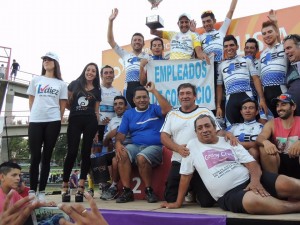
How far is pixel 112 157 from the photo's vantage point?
4598 millimetres

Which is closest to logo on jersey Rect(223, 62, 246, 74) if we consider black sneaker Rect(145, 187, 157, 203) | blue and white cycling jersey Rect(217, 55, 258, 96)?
blue and white cycling jersey Rect(217, 55, 258, 96)

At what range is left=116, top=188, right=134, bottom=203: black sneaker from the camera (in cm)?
389

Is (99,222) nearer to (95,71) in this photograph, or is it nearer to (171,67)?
(95,71)

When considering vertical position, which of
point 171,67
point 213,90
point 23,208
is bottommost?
point 23,208

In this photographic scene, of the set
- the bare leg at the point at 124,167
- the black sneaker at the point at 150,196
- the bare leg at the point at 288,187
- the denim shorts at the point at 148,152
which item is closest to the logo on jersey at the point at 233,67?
the denim shorts at the point at 148,152

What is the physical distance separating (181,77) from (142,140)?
139 centimetres

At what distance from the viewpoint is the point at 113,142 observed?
16.0 ft

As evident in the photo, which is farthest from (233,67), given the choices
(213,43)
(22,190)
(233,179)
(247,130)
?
(22,190)

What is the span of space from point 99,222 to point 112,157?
10.9ft

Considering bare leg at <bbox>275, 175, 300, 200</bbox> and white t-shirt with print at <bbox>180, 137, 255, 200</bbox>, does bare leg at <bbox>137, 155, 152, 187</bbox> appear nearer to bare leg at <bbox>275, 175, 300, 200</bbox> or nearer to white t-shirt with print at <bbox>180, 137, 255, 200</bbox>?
white t-shirt with print at <bbox>180, 137, 255, 200</bbox>

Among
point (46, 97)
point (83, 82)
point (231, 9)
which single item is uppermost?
point (231, 9)

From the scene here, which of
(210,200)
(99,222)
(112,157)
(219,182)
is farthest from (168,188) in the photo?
(99,222)

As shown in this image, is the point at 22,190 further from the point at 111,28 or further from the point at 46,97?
the point at 111,28

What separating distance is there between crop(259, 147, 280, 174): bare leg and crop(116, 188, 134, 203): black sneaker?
1.55 metres
